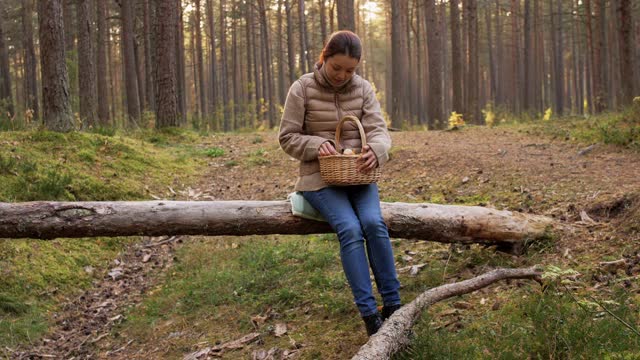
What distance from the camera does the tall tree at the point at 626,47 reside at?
1188cm

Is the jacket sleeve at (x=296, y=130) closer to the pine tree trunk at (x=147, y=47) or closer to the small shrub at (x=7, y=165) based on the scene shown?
the small shrub at (x=7, y=165)

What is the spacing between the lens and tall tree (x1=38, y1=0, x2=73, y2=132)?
8930 mm

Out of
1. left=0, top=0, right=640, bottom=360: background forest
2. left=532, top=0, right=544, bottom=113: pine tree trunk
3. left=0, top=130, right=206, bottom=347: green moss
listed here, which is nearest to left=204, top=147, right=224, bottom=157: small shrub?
left=0, top=0, right=640, bottom=360: background forest

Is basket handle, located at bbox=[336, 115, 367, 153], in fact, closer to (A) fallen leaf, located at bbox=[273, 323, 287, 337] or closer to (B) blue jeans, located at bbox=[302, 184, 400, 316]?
(B) blue jeans, located at bbox=[302, 184, 400, 316]

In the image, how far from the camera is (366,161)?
4035 mm

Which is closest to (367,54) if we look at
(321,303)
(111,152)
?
(111,152)

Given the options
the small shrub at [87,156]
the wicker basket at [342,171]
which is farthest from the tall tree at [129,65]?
the wicker basket at [342,171]

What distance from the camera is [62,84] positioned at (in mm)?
9070

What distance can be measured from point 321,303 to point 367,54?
6471 cm

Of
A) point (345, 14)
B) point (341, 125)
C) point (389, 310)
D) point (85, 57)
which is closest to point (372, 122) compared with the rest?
point (341, 125)

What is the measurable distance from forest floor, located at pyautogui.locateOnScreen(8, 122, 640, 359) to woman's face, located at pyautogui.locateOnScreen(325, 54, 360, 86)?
70.3 inches

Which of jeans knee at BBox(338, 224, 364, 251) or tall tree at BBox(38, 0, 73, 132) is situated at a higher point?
tall tree at BBox(38, 0, 73, 132)

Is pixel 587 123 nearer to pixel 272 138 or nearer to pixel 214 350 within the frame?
pixel 272 138

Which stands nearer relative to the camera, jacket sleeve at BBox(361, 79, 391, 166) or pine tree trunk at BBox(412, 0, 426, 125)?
jacket sleeve at BBox(361, 79, 391, 166)
